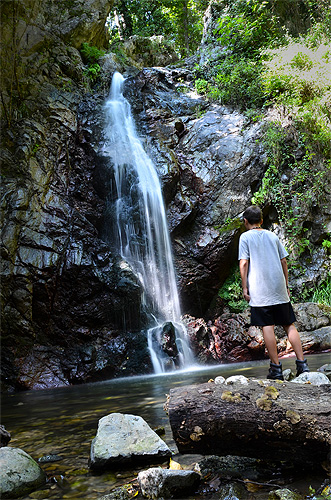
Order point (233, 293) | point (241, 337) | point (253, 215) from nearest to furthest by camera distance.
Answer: point (253, 215), point (241, 337), point (233, 293)

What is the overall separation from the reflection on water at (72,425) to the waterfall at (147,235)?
3332 millimetres

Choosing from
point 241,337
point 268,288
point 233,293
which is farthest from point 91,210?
point 268,288

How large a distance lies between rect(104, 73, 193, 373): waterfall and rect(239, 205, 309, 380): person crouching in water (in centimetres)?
459

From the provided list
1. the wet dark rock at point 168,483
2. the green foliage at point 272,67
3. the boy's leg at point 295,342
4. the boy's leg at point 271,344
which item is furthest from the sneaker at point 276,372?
the green foliage at point 272,67

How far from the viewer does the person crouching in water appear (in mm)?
3605

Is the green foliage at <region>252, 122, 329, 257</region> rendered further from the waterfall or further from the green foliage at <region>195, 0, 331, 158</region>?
the waterfall

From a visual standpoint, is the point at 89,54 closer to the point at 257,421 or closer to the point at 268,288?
the point at 268,288

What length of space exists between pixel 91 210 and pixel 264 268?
7251 mm

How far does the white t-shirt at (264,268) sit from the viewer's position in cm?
364

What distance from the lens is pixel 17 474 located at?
6.52ft

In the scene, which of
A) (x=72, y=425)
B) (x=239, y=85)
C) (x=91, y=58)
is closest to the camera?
(x=72, y=425)

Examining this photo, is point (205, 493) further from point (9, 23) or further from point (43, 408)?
point (9, 23)

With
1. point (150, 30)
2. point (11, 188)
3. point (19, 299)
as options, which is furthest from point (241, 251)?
point (150, 30)

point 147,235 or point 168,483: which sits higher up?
point 147,235
